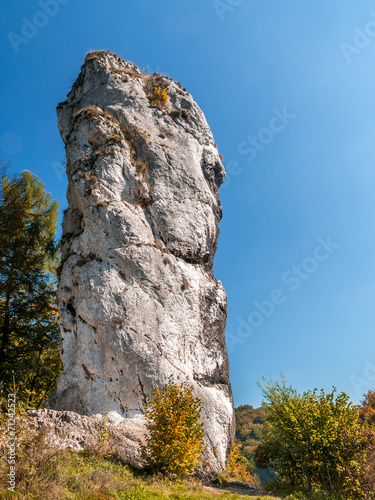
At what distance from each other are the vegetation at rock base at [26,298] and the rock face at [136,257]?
3.74m

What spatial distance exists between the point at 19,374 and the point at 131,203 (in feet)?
30.4

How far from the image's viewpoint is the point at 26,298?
17234mm

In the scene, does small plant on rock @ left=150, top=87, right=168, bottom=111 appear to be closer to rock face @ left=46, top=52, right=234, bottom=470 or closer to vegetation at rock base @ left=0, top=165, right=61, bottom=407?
rock face @ left=46, top=52, right=234, bottom=470

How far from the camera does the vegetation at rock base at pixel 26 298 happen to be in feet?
51.0

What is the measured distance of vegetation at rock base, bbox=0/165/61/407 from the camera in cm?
1555

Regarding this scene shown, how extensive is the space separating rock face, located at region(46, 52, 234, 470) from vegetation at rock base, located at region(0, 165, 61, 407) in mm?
3742

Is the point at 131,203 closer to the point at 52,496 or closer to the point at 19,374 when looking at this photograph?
the point at 19,374

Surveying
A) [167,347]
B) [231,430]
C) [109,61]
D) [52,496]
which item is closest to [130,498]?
[52,496]

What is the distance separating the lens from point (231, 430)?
498 inches

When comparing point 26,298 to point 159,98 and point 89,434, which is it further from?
point 159,98

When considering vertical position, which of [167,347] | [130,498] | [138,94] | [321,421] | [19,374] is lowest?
[130,498]

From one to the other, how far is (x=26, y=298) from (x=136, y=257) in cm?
780

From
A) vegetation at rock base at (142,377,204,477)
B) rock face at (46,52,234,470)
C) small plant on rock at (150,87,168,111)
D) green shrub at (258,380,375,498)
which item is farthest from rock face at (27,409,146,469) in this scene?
small plant on rock at (150,87,168,111)

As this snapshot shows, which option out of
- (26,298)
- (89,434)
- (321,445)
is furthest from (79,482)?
(26,298)
